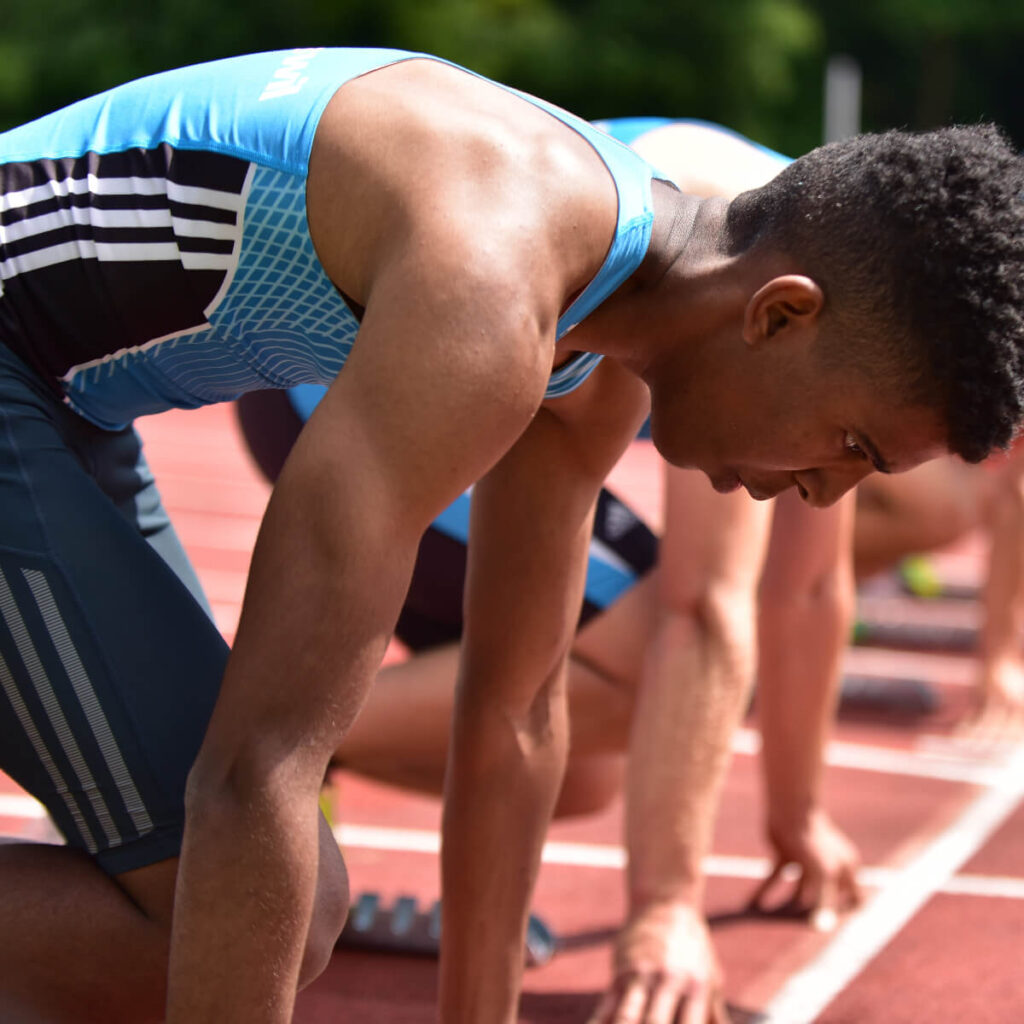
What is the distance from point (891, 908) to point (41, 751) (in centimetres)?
249

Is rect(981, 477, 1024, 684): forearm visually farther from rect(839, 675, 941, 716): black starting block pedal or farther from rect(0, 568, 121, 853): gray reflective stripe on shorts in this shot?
rect(0, 568, 121, 853): gray reflective stripe on shorts

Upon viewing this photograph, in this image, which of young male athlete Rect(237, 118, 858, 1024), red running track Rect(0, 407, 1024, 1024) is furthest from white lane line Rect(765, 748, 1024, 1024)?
young male athlete Rect(237, 118, 858, 1024)

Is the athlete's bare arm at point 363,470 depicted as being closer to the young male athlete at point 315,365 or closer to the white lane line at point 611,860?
the young male athlete at point 315,365

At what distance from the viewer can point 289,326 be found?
6.19ft

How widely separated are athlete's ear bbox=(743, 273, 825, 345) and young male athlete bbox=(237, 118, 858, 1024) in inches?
45.2

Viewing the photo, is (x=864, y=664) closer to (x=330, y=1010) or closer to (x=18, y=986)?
(x=330, y=1010)

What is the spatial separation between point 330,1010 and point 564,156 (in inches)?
79.6

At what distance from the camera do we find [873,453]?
6.01ft

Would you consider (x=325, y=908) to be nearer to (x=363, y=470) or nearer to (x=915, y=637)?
(x=363, y=470)

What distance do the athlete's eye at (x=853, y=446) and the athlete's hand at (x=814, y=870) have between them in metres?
2.00

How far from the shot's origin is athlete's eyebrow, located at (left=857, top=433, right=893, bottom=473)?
1.81 m

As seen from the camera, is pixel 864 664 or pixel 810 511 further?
pixel 864 664

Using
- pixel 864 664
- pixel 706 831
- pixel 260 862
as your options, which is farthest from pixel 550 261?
pixel 864 664

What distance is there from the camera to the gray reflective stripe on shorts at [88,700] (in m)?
1.86
